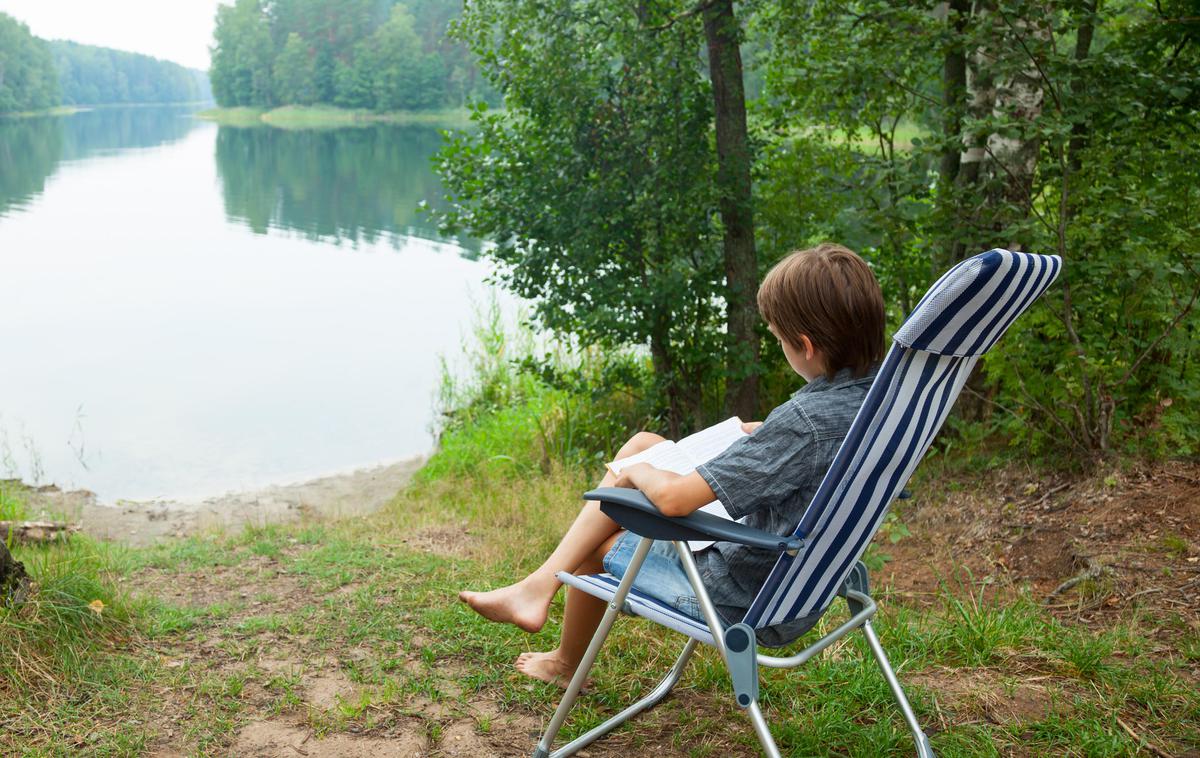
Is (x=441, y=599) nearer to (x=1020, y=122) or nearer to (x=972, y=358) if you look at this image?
(x=972, y=358)

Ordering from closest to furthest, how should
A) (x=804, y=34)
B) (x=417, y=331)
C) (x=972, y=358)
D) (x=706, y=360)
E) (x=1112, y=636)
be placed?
(x=972, y=358)
(x=1112, y=636)
(x=804, y=34)
(x=706, y=360)
(x=417, y=331)

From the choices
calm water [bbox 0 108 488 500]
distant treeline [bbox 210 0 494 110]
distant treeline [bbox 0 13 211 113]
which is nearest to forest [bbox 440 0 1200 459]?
calm water [bbox 0 108 488 500]

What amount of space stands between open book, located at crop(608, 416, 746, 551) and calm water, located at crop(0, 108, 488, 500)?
249 inches

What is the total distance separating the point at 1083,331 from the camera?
14.1ft

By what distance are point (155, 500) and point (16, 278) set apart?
33.6 feet

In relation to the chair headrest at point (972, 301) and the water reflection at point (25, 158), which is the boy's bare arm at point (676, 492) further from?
the water reflection at point (25, 158)

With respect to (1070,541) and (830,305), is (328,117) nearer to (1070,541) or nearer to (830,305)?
(1070,541)

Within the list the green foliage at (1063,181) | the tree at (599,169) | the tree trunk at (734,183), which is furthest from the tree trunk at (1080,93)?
the tree at (599,169)

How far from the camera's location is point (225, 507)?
7.08 m

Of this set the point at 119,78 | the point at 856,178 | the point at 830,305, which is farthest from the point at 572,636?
the point at 119,78

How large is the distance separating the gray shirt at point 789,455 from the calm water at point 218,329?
6772 millimetres

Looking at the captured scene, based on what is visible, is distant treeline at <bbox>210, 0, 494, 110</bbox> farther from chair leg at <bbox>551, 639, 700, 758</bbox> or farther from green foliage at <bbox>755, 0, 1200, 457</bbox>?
chair leg at <bbox>551, 639, 700, 758</bbox>

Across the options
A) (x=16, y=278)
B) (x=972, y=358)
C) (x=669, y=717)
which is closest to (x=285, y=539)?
(x=669, y=717)

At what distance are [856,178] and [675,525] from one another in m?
3.73
